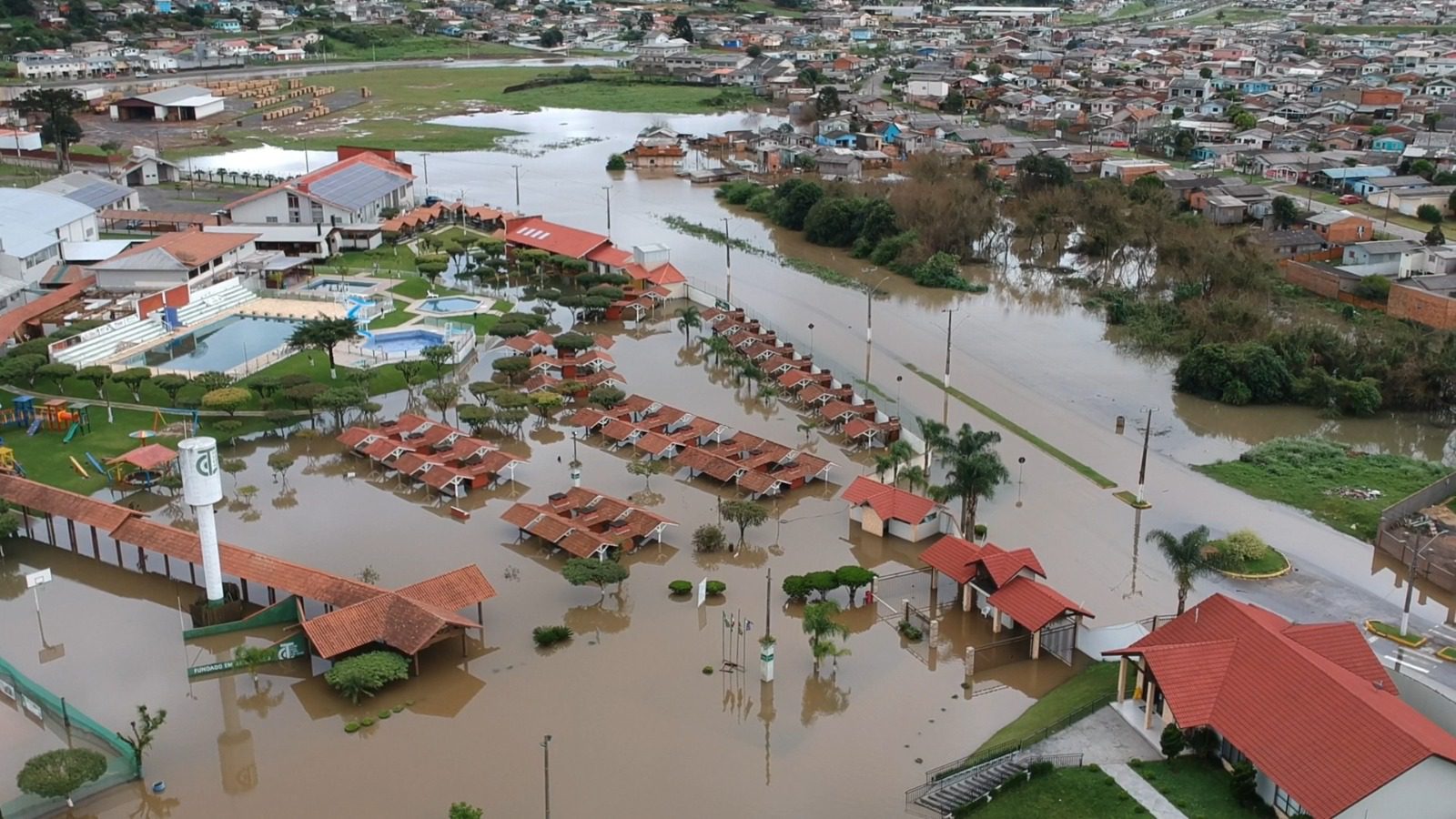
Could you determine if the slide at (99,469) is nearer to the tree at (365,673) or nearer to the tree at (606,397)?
the tree at (365,673)

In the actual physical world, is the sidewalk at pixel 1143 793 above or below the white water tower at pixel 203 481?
below

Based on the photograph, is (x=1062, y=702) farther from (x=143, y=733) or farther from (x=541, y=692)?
(x=143, y=733)

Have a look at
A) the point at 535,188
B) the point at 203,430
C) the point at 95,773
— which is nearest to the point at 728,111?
the point at 535,188

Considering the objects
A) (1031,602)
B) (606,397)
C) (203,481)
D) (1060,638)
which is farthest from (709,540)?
(203,481)

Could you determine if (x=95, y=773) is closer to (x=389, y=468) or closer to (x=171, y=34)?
(x=389, y=468)

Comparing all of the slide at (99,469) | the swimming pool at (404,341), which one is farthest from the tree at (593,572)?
the swimming pool at (404,341)

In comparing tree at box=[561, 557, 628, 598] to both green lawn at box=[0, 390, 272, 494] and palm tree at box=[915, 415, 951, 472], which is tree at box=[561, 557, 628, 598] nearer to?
palm tree at box=[915, 415, 951, 472]
